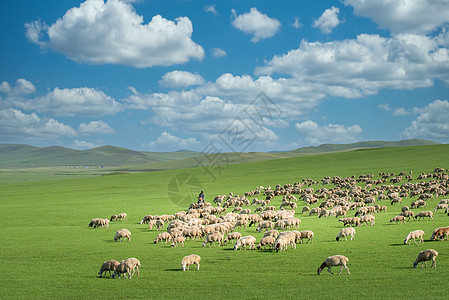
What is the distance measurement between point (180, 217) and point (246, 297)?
20.0 meters

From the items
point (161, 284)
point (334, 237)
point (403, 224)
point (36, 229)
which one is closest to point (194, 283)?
point (161, 284)

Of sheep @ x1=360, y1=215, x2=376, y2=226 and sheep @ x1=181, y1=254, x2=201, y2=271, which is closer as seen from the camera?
sheep @ x1=181, y1=254, x2=201, y2=271

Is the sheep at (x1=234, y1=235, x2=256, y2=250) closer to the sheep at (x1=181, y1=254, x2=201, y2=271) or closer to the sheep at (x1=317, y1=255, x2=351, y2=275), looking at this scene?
the sheep at (x1=181, y1=254, x2=201, y2=271)

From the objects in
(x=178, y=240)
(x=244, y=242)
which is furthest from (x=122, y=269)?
(x=244, y=242)

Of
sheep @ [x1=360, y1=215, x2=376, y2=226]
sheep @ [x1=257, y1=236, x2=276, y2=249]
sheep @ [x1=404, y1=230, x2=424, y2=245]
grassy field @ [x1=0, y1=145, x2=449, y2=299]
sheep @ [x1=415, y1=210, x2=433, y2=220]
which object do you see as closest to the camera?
grassy field @ [x1=0, y1=145, x2=449, y2=299]

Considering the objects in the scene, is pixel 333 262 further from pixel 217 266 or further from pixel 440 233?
pixel 440 233

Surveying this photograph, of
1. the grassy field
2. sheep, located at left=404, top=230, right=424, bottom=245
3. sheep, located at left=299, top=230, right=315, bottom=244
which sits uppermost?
sheep, located at left=404, top=230, right=424, bottom=245

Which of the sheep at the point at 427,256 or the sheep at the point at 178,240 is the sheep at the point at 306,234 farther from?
the sheep at the point at 427,256

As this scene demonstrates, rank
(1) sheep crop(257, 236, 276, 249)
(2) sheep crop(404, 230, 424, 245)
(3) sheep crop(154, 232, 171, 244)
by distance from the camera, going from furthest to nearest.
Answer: (3) sheep crop(154, 232, 171, 244) → (1) sheep crop(257, 236, 276, 249) → (2) sheep crop(404, 230, 424, 245)

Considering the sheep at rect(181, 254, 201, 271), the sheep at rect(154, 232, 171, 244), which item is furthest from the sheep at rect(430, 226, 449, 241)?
the sheep at rect(154, 232, 171, 244)

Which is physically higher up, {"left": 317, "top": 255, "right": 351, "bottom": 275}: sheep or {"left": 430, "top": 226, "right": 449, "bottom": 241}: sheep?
{"left": 430, "top": 226, "right": 449, "bottom": 241}: sheep

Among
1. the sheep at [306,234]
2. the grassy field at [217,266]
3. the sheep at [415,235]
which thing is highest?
the sheep at [415,235]

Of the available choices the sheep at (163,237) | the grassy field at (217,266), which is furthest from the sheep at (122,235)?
the sheep at (163,237)

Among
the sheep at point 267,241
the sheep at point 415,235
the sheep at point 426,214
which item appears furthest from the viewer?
the sheep at point 426,214
